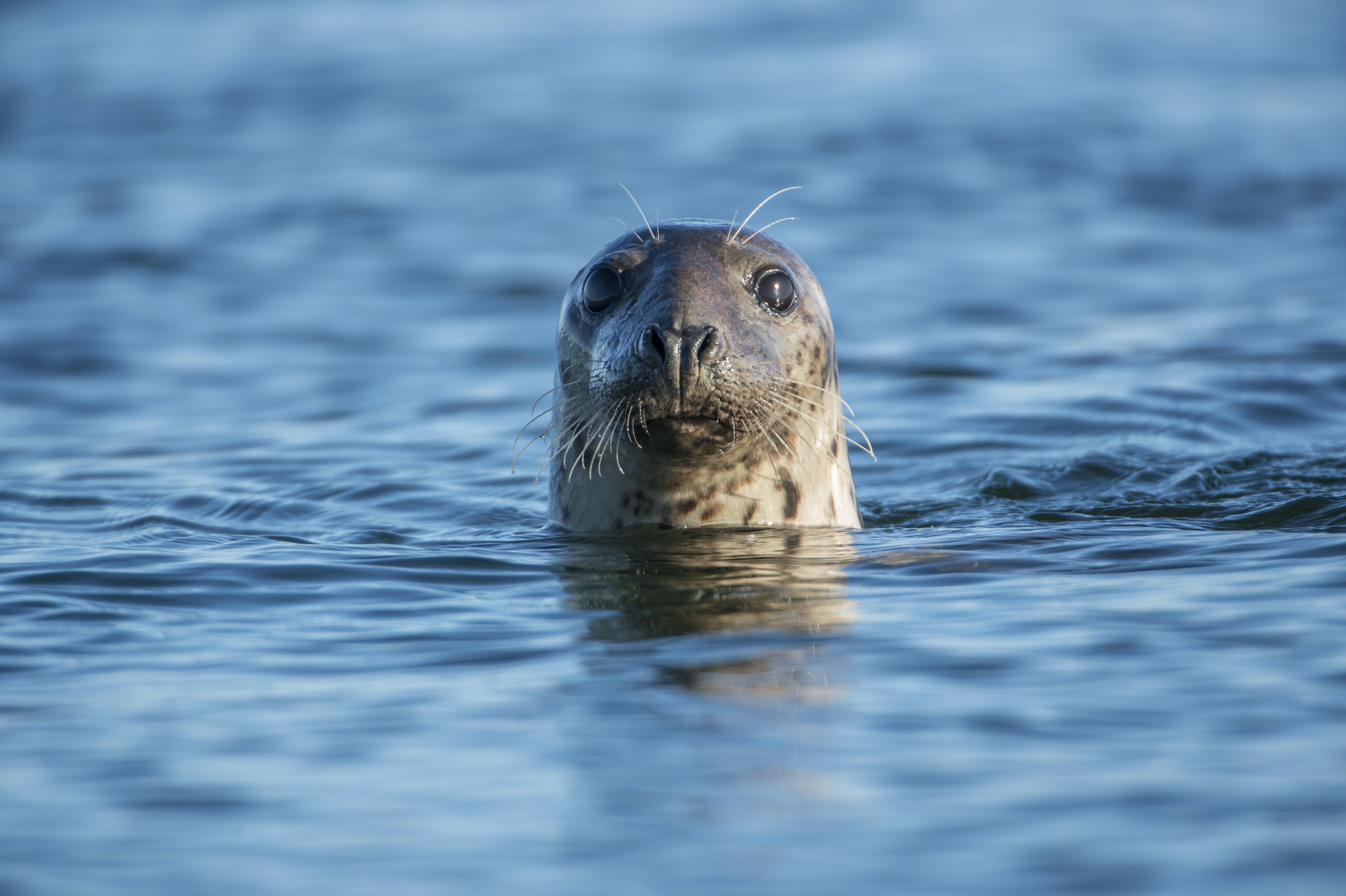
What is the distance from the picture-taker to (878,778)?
10.7ft

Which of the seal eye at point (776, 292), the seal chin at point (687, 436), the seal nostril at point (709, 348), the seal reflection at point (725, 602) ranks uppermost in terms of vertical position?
the seal eye at point (776, 292)

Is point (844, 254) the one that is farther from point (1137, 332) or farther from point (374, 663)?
point (374, 663)

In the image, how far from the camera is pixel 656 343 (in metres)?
4.98

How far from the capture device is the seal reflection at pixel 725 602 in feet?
13.1

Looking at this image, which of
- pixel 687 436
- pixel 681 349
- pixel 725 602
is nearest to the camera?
pixel 725 602

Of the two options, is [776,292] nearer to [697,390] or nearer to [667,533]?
[697,390]

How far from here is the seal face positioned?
5055 millimetres

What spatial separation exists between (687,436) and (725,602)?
664 mm

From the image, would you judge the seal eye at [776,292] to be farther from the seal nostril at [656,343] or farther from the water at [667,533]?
the water at [667,533]

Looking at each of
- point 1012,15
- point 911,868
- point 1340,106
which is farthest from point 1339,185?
point 911,868

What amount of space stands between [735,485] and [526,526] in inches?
46.9

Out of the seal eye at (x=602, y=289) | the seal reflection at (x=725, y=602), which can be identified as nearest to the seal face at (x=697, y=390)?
the seal eye at (x=602, y=289)

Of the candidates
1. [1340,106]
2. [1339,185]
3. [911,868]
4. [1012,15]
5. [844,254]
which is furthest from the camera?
[1012,15]

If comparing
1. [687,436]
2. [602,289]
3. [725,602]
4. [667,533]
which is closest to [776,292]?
[602,289]
